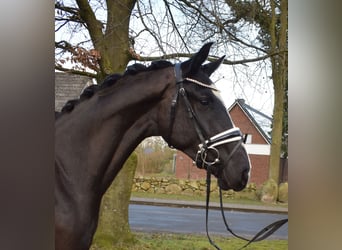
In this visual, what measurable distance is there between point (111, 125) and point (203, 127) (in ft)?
1.45

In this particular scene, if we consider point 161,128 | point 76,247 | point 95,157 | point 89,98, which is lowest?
point 76,247

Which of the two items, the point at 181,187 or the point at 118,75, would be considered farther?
the point at 181,187

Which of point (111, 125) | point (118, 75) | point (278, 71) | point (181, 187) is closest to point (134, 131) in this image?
point (111, 125)

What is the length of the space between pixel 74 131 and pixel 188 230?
2.55 feet

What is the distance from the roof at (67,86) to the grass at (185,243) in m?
0.78

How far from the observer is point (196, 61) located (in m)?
2.02

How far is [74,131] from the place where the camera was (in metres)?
2.09

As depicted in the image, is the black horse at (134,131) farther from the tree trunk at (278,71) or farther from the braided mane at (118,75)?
the tree trunk at (278,71)

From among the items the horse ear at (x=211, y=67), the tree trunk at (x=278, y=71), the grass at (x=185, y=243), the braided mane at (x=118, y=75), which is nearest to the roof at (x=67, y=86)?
the braided mane at (x=118, y=75)

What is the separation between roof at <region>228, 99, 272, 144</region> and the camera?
2.15 m

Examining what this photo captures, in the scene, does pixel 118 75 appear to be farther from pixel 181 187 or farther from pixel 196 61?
pixel 181 187
